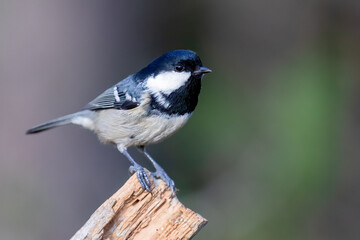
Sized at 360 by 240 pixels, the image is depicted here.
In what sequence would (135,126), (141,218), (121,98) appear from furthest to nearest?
(121,98), (135,126), (141,218)

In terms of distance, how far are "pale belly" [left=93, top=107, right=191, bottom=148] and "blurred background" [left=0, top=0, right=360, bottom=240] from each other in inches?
38.3

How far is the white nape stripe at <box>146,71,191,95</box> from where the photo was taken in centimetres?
263

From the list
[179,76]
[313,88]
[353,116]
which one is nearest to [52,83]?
[179,76]

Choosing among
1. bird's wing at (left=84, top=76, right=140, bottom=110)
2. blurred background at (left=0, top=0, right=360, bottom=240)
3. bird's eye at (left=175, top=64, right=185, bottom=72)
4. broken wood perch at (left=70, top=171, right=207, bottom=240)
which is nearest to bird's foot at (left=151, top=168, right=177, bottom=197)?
broken wood perch at (left=70, top=171, right=207, bottom=240)

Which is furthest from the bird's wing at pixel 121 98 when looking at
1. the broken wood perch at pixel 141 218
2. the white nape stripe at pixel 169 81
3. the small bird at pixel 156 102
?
the broken wood perch at pixel 141 218

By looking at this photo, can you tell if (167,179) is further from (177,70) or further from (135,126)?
(177,70)

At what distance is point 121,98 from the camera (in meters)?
2.89

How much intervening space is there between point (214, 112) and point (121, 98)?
6.24ft

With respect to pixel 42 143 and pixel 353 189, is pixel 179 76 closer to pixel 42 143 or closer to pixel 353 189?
pixel 42 143

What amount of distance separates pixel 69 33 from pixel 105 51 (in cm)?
34

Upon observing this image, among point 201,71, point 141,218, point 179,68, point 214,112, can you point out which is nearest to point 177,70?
point 179,68

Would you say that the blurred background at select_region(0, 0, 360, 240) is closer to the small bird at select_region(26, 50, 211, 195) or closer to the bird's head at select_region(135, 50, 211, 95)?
the small bird at select_region(26, 50, 211, 195)

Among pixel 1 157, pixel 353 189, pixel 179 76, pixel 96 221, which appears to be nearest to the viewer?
pixel 96 221

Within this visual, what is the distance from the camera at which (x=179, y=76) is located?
263cm
